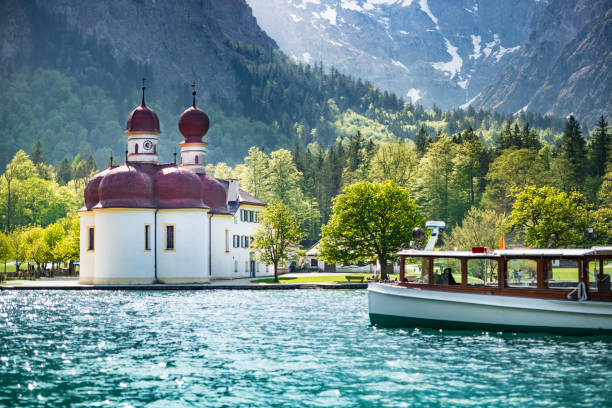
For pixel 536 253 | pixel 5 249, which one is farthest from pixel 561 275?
pixel 5 249

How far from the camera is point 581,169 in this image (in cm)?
10350

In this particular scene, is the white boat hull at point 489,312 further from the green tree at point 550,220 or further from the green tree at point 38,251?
the green tree at point 38,251

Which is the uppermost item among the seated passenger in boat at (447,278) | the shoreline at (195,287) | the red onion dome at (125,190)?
the red onion dome at (125,190)

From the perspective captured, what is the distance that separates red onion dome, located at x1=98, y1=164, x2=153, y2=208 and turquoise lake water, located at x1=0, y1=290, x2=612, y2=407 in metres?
34.5

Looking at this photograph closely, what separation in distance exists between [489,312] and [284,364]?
1173 cm

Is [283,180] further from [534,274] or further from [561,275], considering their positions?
[561,275]

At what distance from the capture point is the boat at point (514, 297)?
34250mm

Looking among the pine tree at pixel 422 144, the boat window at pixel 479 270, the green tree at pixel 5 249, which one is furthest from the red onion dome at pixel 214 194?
the boat window at pixel 479 270

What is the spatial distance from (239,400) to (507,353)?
40.1 ft

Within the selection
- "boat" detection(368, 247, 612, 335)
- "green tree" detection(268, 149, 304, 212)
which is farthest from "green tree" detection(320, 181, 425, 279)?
"green tree" detection(268, 149, 304, 212)

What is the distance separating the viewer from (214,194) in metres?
87.2

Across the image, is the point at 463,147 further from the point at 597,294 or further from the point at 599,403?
the point at 599,403

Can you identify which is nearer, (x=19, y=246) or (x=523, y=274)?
(x=523, y=274)

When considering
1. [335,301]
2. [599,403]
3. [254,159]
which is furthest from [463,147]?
[599,403]
